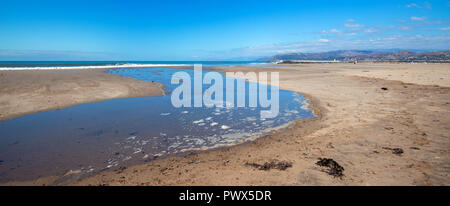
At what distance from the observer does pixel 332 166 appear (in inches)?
153

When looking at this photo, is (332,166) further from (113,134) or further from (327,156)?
(113,134)

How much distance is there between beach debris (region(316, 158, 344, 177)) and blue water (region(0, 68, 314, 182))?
7.13 ft

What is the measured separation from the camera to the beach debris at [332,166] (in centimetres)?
363

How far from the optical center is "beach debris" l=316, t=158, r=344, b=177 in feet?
11.9

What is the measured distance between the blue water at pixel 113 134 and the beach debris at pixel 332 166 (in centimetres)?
217

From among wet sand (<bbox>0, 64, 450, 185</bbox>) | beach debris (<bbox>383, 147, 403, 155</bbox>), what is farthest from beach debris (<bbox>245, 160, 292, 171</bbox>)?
beach debris (<bbox>383, 147, 403, 155</bbox>)

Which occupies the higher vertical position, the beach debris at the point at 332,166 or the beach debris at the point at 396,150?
the beach debris at the point at 396,150

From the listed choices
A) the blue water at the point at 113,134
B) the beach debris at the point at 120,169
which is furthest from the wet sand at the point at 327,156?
the blue water at the point at 113,134

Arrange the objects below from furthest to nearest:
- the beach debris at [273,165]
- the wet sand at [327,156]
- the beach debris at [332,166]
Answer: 1. the beach debris at [273,165]
2. the beach debris at [332,166]
3. the wet sand at [327,156]

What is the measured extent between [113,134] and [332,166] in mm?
5863

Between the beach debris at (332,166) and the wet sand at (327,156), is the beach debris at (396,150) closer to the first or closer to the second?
the wet sand at (327,156)

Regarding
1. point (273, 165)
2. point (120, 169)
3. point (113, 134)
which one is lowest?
point (120, 169)

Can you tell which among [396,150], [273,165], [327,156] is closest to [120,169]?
[273,165]
